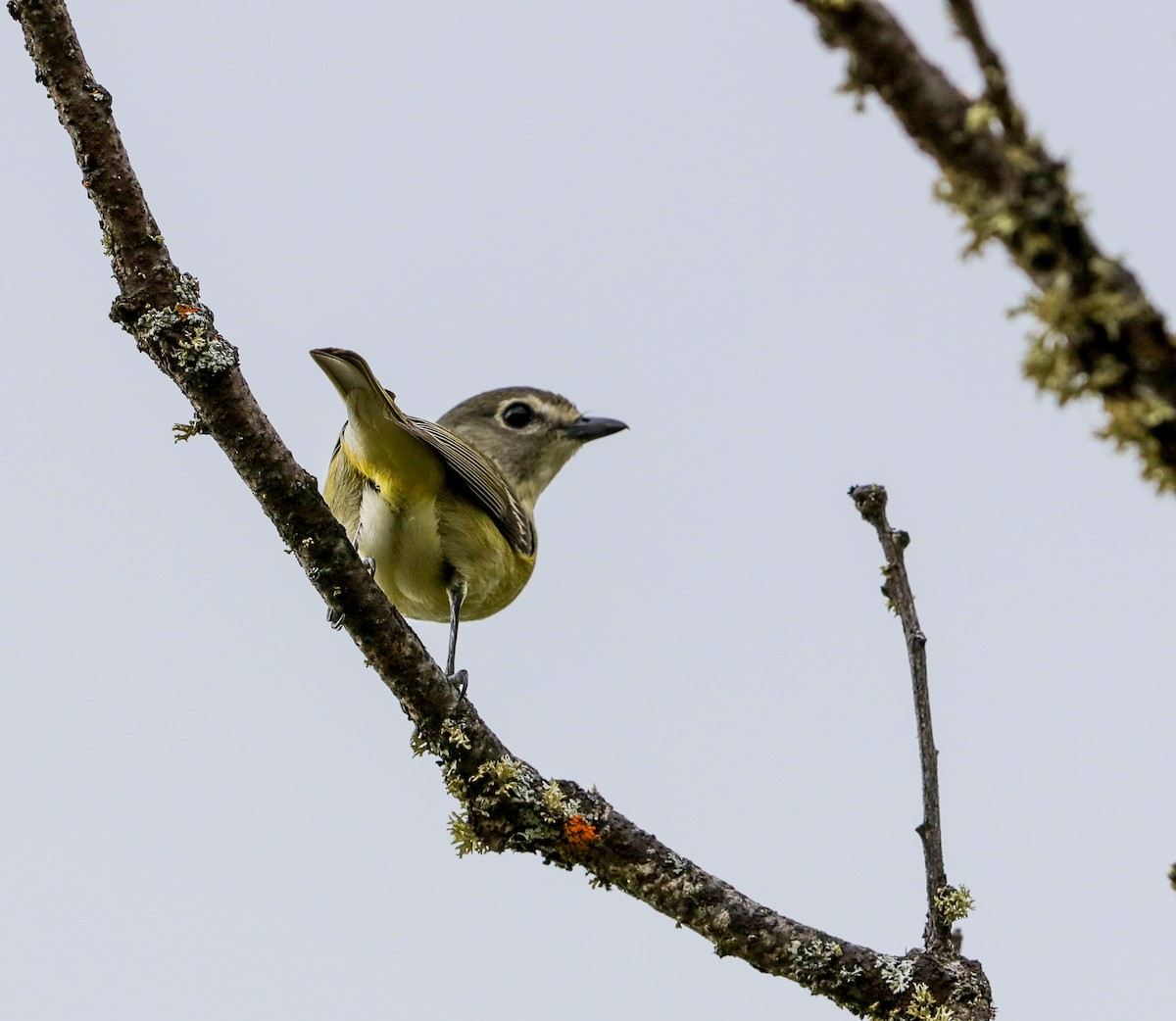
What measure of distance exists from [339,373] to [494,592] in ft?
6.32

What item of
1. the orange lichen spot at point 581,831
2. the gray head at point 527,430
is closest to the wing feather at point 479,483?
the gray head at point 527,430

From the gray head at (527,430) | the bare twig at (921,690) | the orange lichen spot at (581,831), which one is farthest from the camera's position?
the gray head at (527,430)

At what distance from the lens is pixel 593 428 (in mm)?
8984

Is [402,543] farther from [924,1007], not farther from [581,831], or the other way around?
[924,1007]

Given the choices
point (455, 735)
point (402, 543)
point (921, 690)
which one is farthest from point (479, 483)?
point (921, 690)

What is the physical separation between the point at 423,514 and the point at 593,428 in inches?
122

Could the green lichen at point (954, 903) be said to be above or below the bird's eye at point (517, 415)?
below

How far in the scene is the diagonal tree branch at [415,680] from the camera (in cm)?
341

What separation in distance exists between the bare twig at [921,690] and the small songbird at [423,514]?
2.08 m

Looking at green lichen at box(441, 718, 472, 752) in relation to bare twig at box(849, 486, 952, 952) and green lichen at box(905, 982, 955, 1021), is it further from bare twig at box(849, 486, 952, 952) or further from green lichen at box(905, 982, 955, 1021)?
green lichen at box(905, 982, 955, 1021)

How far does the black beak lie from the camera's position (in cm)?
896

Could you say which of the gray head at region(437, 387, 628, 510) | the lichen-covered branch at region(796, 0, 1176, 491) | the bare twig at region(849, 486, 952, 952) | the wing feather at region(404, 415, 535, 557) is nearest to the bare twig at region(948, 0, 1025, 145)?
the lichen-covered branch at region(796, 0, 1176, 491)

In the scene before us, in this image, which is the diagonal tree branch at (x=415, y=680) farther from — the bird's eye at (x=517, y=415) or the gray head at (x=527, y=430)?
the bird's eye at (x=517, y=415)

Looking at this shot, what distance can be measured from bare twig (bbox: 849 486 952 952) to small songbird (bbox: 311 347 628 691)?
2080 mm
